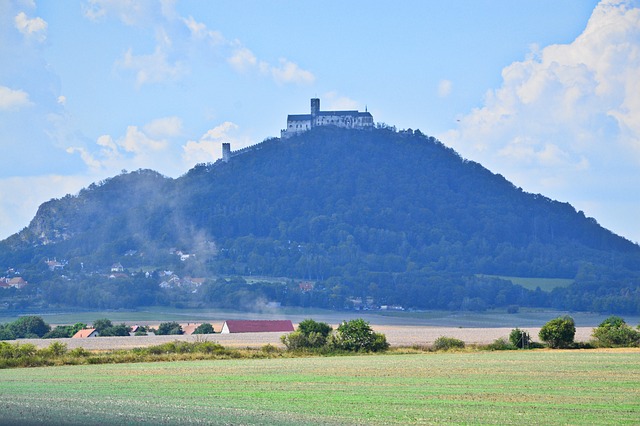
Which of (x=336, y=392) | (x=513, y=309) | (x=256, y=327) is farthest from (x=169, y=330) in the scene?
(x=513, y=309)

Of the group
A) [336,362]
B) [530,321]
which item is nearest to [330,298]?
[530,321]

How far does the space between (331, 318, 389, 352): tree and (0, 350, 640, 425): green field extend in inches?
397

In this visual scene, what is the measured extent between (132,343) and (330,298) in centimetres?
11301

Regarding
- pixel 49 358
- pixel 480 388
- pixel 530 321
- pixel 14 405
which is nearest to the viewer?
pixel 14 405

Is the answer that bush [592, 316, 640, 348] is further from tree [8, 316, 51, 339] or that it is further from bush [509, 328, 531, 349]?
tree [8, 316, 51, 339]

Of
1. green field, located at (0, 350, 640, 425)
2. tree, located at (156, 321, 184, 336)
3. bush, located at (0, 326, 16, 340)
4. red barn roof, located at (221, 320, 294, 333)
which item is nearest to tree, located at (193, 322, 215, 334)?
red barn roof, located at (221, 320, 294, 333)

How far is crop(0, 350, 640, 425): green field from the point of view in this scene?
32219 millimetres

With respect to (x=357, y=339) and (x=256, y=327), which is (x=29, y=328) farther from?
(x=357, y=339)

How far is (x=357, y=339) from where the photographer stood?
64.2 meters

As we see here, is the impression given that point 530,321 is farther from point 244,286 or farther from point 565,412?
point 565,412

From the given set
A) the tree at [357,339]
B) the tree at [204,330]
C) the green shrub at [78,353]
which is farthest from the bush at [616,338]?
the tree at [204,330]

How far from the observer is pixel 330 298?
633ft

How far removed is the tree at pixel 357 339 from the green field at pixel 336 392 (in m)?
10.1

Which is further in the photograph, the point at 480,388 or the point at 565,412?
the point at 480,388
